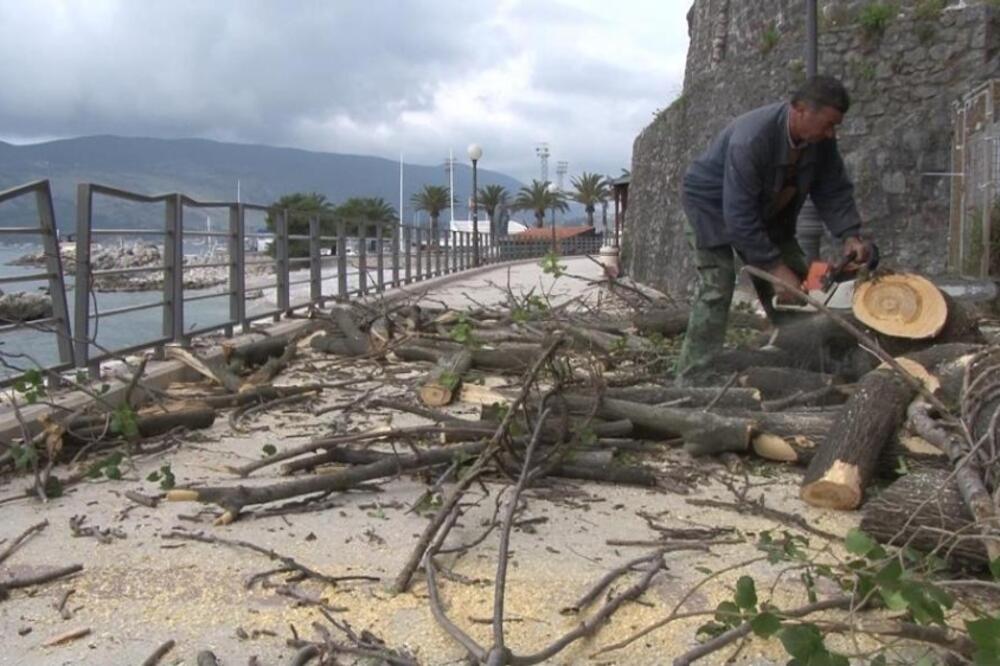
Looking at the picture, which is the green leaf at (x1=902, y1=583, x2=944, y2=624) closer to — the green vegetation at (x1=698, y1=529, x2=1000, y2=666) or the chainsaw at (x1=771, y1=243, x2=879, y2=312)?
the green vegetation at (x1=698, y1=529, x2=1000, y2=666)

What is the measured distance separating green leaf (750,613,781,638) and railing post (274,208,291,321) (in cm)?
935

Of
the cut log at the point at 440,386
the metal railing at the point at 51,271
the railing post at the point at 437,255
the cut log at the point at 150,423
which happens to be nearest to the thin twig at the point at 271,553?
the cut log at the point at 150,423

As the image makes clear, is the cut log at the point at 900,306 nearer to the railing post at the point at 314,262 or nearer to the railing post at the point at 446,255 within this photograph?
the railing post at the point at 314,262

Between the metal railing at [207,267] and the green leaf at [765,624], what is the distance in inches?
169

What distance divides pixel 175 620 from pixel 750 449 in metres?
2.68

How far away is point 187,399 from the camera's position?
585 centimetres

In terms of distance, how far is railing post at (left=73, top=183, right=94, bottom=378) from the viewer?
5930mm

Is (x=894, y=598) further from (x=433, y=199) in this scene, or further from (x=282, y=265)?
(x=433, y=199)

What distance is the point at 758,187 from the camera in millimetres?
5168

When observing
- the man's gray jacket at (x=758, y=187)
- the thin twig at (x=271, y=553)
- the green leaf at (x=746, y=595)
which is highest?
the man's gray jacket at (x=758, y=187)

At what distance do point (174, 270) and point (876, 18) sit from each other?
10395mm

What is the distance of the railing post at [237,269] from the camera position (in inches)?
364

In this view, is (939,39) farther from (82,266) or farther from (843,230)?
(82,266)

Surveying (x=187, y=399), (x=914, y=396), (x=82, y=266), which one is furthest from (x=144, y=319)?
(x=914, y=396)
